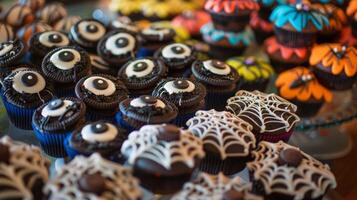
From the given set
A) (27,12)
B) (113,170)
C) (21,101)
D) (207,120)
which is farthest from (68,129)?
(27,12)

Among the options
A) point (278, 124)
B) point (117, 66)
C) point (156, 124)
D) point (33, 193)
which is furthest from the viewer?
point (117, 66)

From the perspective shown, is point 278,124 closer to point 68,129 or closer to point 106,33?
point 68,129

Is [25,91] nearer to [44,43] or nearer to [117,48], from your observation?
[44,43]

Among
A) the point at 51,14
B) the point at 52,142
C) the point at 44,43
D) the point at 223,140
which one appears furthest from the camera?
the point at 51,14

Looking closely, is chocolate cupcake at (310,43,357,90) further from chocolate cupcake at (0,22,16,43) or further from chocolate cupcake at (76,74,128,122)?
chocolate cupcake at (0,22,16,43)

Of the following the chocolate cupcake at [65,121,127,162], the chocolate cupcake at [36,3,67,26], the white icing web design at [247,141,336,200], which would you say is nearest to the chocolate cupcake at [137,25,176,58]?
the chocolate cupcake at [36,3,67,26]

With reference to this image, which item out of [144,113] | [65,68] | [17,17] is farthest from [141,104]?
[17,17]
